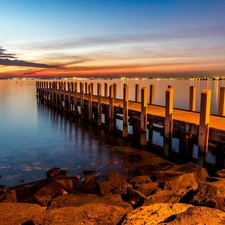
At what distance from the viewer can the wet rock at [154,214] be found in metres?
3.47

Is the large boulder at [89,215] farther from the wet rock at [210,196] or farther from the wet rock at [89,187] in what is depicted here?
the wet rock at [89,187]

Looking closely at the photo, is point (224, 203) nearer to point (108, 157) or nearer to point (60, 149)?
point (108, 157)

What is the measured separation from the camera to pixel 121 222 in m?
3.67

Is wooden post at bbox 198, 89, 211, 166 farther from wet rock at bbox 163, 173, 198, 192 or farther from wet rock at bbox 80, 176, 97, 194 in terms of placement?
wet rock at bbox 80, 176, 97, 194

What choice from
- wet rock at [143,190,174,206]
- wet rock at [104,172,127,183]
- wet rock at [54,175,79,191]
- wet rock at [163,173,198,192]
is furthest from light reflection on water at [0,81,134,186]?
wet rock at [143,190,174,206]

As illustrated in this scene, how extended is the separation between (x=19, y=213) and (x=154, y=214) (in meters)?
2.34

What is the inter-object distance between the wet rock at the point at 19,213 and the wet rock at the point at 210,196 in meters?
2.50

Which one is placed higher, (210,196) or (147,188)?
(210,196)

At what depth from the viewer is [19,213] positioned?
430 cm

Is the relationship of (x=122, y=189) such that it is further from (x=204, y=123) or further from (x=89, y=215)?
(x=204, y=123)

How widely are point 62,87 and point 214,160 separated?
1880 cm

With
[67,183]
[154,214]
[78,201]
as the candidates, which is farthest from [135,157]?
[154,214]

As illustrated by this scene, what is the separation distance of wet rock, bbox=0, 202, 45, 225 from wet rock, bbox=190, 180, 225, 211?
2.50 metres

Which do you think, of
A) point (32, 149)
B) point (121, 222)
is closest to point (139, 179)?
point (121, 222)
